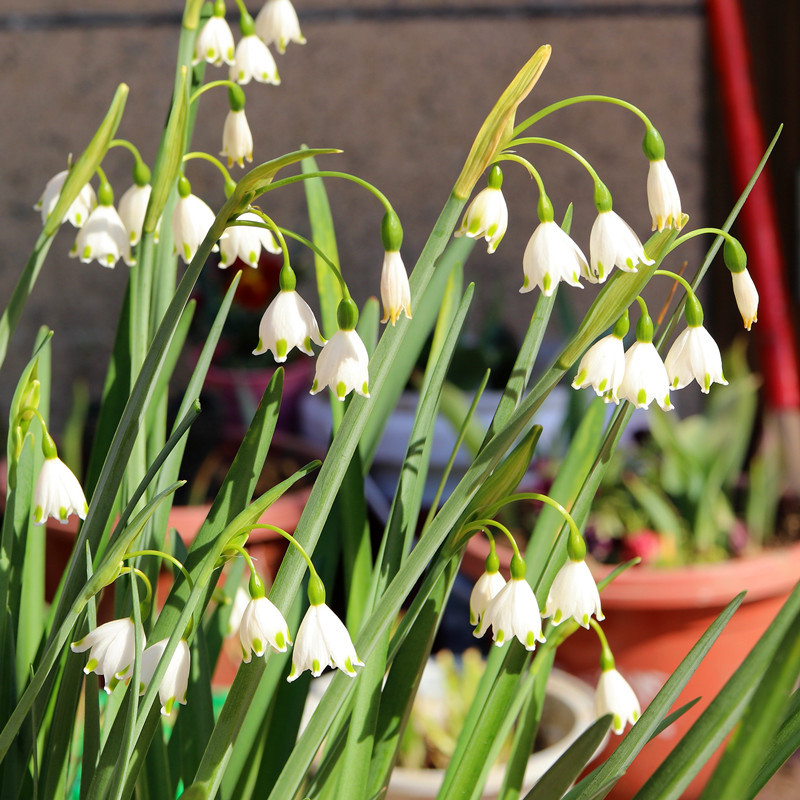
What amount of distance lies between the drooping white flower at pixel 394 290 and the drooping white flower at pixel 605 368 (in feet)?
0.29

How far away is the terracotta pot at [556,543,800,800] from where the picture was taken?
1.23 metres

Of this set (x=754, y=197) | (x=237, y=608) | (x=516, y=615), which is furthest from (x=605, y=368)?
(x=754, y=197)

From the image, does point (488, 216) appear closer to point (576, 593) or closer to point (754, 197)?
point (576, 593)

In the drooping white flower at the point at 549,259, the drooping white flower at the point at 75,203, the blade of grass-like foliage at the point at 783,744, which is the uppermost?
the drooping white flower at the point at 75,203

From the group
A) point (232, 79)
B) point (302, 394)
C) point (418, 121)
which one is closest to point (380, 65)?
point (418, 121)

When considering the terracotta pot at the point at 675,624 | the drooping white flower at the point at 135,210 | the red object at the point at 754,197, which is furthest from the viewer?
the red object at the point at 754,197

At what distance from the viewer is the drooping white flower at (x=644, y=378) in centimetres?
44

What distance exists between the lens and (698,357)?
45cm

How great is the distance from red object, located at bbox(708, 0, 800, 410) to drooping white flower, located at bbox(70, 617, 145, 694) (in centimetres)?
177

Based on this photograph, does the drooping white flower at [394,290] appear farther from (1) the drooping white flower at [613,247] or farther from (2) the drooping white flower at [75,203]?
(2) the drooping white flower at [75,203]

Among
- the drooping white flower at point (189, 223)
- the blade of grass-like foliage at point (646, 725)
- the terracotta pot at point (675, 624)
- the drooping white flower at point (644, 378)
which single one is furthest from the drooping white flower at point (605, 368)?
the terracotta pot at point (675, 624)

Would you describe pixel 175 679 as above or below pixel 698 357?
below

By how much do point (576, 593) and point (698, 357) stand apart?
123mm

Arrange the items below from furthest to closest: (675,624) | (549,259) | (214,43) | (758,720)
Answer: (675,624) < (214,43) < (549,259) < (758,720)
